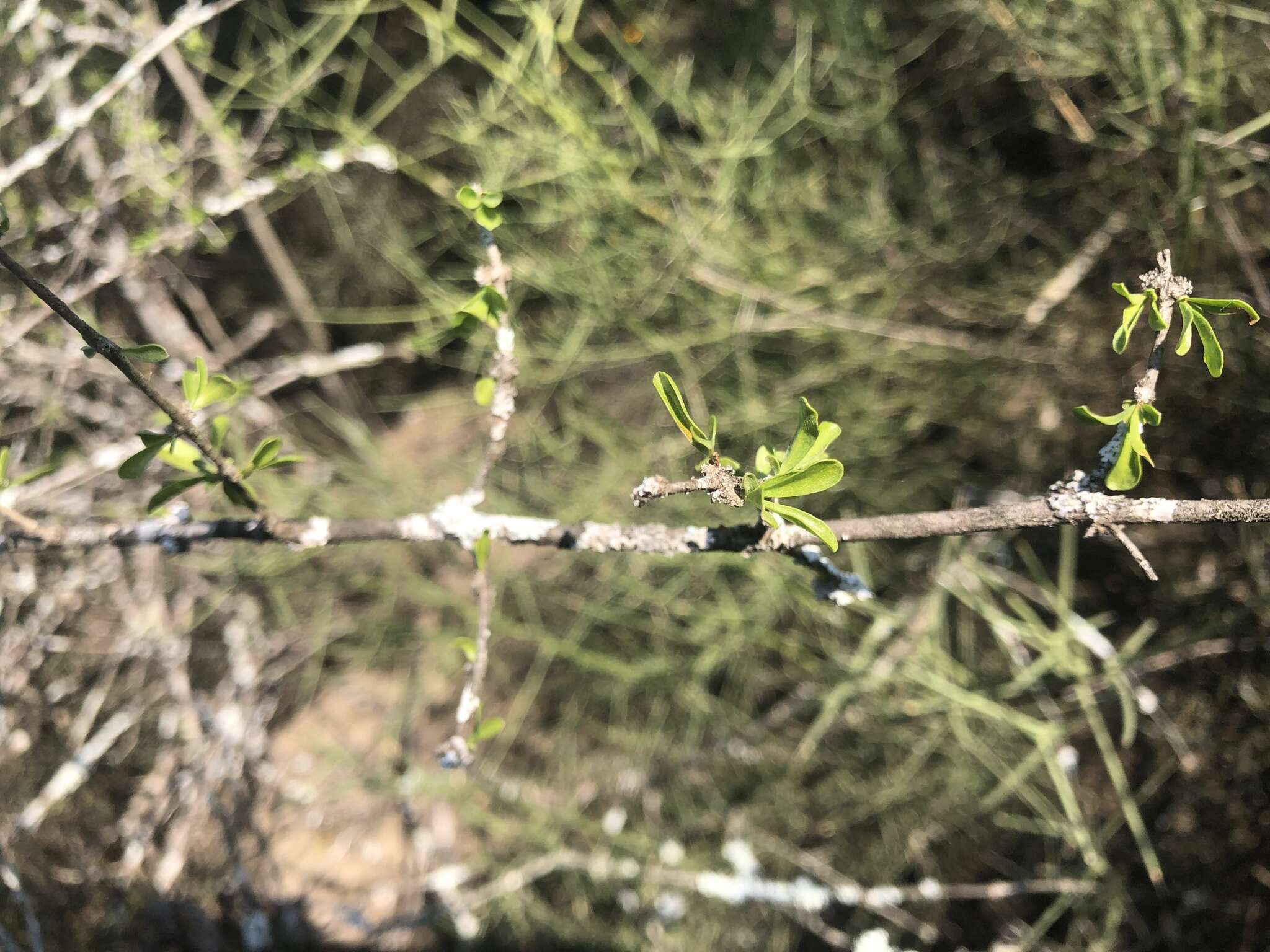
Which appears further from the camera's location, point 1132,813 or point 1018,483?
point 1018,483

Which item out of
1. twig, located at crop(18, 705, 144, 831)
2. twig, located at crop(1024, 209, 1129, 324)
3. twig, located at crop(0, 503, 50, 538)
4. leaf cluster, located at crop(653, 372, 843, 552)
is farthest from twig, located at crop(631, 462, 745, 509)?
twig, located at crop(18, 705, 144, 831)

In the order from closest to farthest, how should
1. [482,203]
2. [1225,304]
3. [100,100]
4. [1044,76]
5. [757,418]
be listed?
[1225,304], [482,203], [100,100], [1044,76], [757,418]

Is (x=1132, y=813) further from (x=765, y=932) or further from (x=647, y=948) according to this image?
(x=647, y=948)

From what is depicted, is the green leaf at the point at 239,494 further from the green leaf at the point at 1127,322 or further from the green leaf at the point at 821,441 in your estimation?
the green leaf at the point at 1127,322

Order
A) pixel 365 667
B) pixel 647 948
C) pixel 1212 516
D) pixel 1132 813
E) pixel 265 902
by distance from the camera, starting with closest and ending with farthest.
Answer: pixel 1212 516, pixel 1132 813, pixel 647 948, pixel 265 902, pixel 365 667

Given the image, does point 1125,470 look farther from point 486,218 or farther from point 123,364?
point 123,364

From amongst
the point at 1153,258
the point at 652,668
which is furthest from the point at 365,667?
the point at 1153,258

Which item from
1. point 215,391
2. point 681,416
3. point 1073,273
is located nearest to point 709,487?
point 681,416
